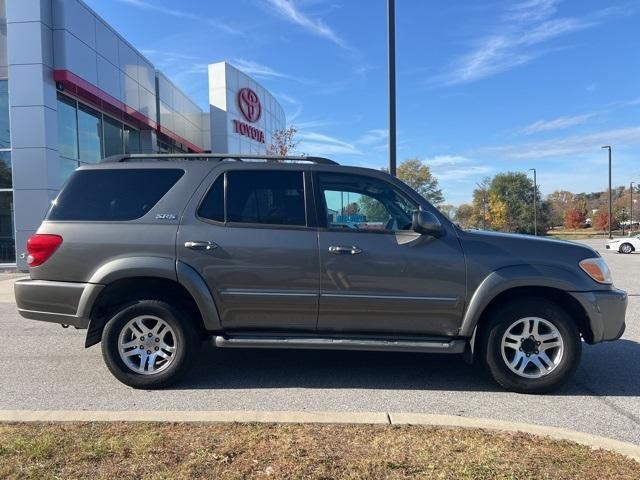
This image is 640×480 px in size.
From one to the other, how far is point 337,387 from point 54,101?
47.1 feet

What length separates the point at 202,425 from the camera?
11.9 ft

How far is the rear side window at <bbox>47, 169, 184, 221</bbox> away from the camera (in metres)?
4.68

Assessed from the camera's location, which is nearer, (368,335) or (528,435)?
(528,435)

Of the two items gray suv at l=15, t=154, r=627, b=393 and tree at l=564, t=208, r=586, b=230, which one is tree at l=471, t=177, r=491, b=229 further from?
gray suv at l=15, t=154, r=627, b=393

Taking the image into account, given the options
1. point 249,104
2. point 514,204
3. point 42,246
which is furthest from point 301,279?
point 514,204

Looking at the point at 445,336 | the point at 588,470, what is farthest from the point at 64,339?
the point at 588,470

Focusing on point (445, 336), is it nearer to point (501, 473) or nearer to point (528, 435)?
point (528, 435)

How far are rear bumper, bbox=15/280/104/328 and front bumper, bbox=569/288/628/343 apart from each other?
13.9 ft

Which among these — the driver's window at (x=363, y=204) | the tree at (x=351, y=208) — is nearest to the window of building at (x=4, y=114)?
→ the driver's window at (x=363, y=204)

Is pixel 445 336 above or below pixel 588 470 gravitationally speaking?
above

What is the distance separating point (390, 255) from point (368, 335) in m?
0.74

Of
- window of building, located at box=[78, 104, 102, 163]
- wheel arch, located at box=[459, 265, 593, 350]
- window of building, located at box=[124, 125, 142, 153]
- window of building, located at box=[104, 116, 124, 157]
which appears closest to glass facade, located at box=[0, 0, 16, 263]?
window of building, located at box=[78, 104, 102, 163]

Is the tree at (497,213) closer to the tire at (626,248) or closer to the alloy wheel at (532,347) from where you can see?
the tire at (626,248)

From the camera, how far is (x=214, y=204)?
4.67 metres
